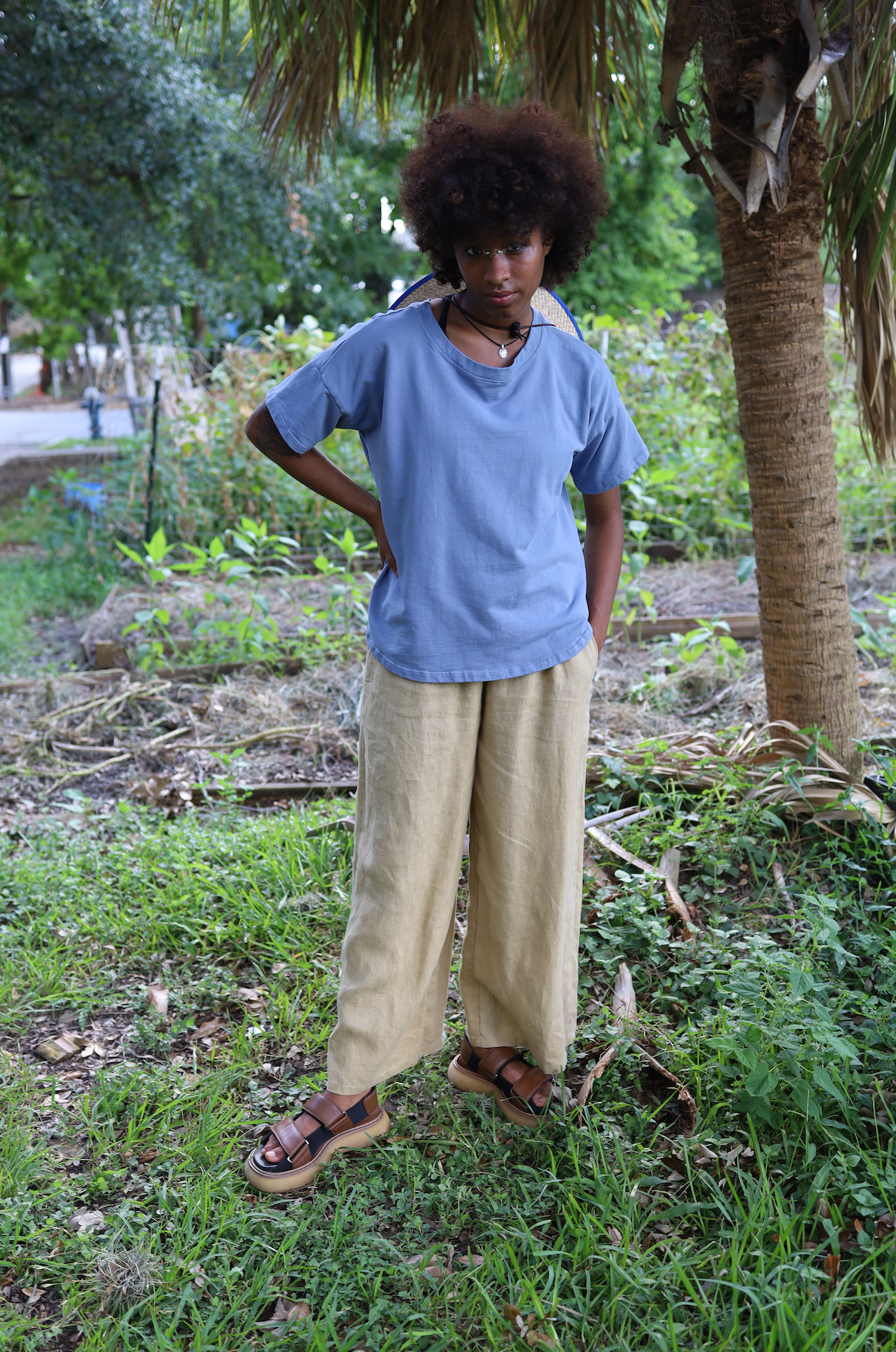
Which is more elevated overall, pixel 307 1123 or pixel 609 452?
pixel 609 452

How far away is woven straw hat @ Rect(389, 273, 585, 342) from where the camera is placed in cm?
204

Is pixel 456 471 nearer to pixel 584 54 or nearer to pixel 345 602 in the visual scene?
pixel 584 54

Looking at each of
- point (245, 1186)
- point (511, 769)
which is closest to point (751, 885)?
point (511, 769)

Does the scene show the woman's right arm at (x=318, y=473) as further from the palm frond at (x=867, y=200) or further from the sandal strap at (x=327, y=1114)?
the palm frond at (x=867, y=200)

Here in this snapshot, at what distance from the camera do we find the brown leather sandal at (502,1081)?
226cm

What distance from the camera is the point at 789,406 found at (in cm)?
290

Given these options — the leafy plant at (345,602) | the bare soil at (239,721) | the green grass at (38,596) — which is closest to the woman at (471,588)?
the bare soil at (239,721)

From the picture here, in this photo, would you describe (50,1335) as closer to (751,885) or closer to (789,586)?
(751,885)

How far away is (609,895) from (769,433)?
4.67ft

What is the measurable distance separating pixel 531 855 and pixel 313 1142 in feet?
2.52

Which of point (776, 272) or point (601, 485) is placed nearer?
point (601, 485)

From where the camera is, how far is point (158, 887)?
324 cm

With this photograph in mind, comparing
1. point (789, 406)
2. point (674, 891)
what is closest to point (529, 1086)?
point (674, 891)

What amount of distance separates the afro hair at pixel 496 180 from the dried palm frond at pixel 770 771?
1.75m
